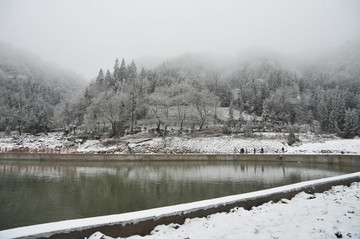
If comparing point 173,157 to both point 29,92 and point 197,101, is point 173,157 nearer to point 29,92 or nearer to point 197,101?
point 197,101

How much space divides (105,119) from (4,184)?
3269 centimetres

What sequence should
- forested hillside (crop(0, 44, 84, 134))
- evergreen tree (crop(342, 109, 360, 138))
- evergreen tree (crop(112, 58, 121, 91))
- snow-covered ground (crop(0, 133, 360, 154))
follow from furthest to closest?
evergreen tree (crop(112, 58, 121, 91))
forested hillside (crop(0, 44, 84, 134))
evergreen tree (crop(342, 109, 360, 138))
snow-covered ground (crop(0, 133, 360, 154))

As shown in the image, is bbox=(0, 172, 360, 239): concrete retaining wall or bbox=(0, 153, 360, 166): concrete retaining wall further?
bbox=(0, 153, 360, 166): concrete retaining wall

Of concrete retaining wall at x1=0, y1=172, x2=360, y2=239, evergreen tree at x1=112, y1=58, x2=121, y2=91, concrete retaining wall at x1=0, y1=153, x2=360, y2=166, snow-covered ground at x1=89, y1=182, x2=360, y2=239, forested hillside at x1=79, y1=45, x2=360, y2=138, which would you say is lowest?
concrete retaining wall at x1=0, y1=153, x2=360, y2=166

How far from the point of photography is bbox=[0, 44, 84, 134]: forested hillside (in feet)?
195

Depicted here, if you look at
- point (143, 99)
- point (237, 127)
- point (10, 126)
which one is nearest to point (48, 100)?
point (10, 126)

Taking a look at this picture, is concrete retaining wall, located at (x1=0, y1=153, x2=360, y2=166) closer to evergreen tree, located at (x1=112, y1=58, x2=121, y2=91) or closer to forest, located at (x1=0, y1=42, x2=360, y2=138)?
forest, located at (x1=0, y1=42, x2=360, y2=138)

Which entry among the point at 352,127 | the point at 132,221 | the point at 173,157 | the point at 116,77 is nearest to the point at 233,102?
the point at 352,127

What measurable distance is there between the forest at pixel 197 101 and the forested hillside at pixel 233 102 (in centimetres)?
19

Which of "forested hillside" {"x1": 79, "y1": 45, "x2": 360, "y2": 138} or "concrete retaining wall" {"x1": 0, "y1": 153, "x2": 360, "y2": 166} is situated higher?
"forested hillside" {"x1": 79, "y1": 45, "x2": 360, "y2": 138}

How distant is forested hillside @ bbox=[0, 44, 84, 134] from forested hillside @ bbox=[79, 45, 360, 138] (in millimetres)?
15058

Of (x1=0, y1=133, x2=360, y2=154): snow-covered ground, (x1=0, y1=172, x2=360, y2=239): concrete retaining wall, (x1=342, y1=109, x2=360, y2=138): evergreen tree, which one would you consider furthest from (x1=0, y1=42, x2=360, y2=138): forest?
(x1=0, y1=172, x2=360, y2=239): concrete retaining wall

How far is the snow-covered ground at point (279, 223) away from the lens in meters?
4.25

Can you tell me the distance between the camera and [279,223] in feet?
15.9
